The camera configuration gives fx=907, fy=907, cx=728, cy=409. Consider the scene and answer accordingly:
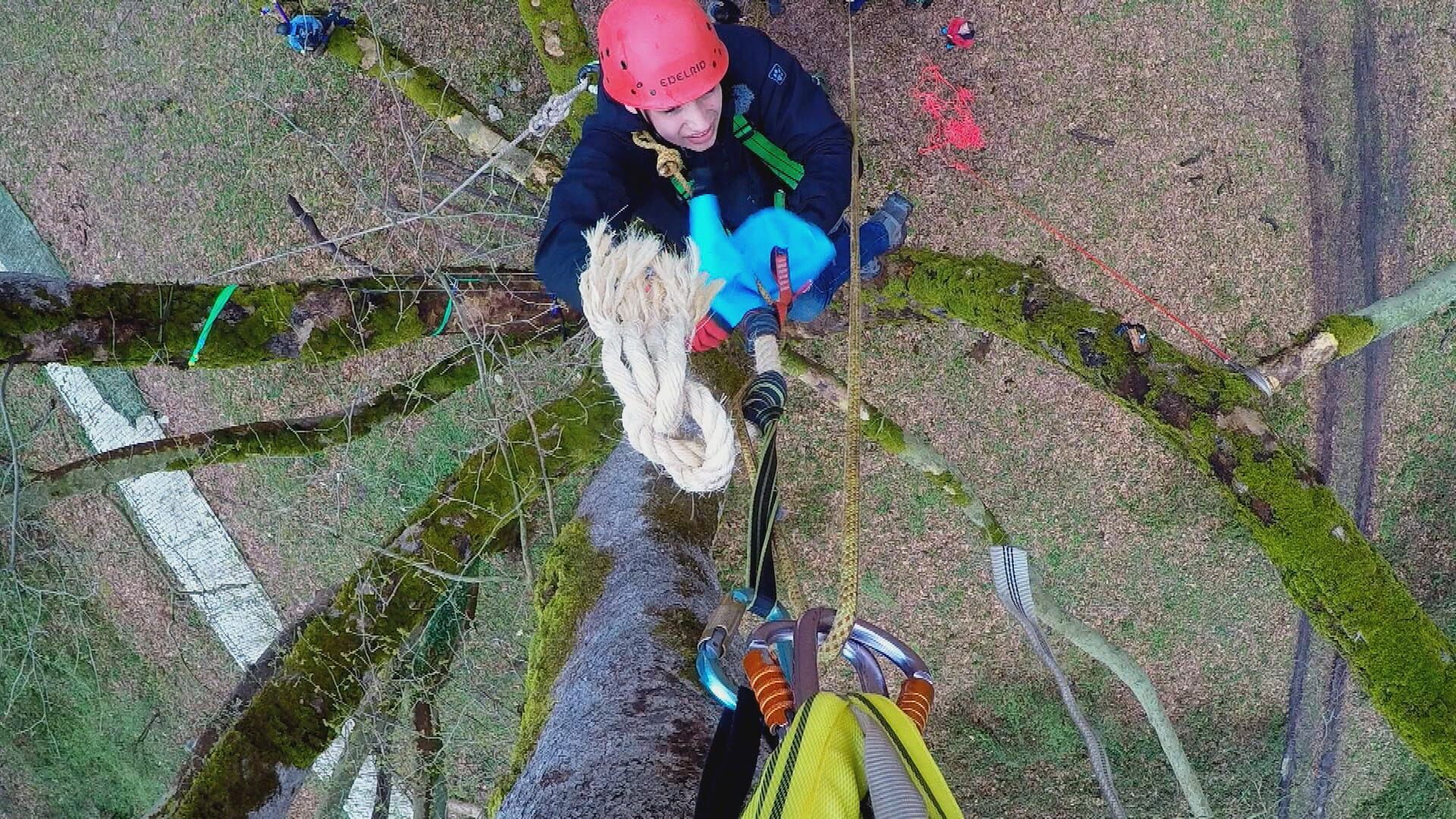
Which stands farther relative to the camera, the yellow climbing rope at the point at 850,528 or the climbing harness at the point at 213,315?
the climbing harness at the point at 213,315

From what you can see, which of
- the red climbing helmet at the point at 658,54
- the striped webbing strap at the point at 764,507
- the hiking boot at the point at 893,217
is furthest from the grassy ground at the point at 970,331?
the striped webbing strap at the point at 764,507

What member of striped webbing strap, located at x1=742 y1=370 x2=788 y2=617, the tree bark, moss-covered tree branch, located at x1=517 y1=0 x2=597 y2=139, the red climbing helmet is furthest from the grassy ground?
striped webbing strap, located at x1=742 y1=370 x2=788 y2=617

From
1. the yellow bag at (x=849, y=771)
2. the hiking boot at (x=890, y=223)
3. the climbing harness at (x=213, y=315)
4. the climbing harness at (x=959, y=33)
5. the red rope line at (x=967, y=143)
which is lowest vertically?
the yellow bag at (x=849, y=771)

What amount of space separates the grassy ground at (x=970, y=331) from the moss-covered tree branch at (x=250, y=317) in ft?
2.13

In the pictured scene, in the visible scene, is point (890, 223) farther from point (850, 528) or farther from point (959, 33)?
point (850, 528)

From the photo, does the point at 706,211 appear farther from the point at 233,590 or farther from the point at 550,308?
the point at 233,590

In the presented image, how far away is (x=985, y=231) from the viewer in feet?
15.4

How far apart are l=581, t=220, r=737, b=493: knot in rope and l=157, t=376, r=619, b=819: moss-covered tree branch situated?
68.8 inches

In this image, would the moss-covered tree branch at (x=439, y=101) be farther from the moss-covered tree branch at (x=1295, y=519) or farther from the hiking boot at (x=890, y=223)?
the moss-covered tree branch at (x=1295, y=519)

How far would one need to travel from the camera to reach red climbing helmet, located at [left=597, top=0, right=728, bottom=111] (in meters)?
2.47

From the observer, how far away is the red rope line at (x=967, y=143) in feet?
15.2

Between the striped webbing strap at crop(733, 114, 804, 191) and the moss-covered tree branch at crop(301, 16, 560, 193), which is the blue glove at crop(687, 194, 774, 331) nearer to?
the striped webbing strap at crop(733, 114, 804, 191)

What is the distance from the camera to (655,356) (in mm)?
1531

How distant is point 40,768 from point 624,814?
24.0 ft
